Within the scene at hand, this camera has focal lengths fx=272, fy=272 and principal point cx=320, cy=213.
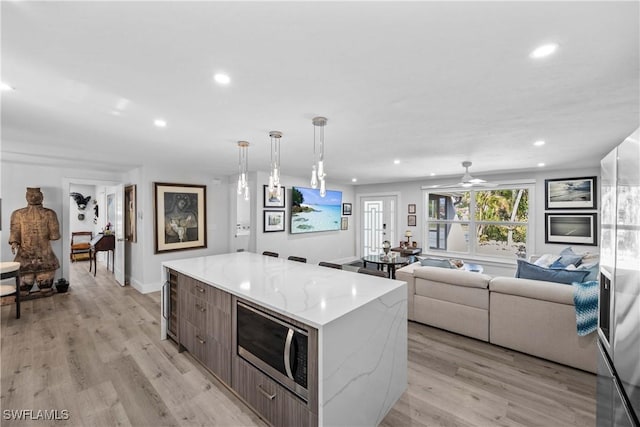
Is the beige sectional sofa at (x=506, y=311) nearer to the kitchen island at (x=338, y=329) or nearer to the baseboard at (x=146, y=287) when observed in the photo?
the kitchen island at (x=338, y=329)

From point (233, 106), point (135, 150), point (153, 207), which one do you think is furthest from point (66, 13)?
point (153, 207)

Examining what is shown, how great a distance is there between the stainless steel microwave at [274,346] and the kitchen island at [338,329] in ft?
0.18

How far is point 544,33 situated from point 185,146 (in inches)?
137

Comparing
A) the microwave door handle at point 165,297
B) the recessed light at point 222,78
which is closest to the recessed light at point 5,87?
the recessed light at point 222,78

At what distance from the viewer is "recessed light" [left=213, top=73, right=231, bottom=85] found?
1660 mm

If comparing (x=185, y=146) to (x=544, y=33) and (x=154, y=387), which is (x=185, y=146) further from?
(x=544, y=33)

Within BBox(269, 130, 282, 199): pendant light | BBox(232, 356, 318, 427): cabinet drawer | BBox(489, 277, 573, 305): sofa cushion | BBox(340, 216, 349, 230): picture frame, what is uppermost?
BBox(269, 130, 282, 199): pendant light

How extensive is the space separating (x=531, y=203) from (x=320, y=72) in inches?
225

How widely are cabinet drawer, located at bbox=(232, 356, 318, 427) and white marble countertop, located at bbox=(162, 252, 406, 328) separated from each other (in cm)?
51

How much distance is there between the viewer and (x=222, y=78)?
66.8 inches

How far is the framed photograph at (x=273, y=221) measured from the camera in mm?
5691

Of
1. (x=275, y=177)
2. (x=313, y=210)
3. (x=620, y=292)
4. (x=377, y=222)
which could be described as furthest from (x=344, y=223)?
(x=620, y=292)

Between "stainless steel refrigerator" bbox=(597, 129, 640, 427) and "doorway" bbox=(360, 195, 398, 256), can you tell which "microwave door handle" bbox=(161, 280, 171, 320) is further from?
"doorway" bbox=(360, 195, 398, 256)

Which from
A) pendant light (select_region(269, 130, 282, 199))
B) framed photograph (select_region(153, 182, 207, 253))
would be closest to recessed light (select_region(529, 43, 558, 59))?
pendant light (select_region(269, 130, 282, 199))
